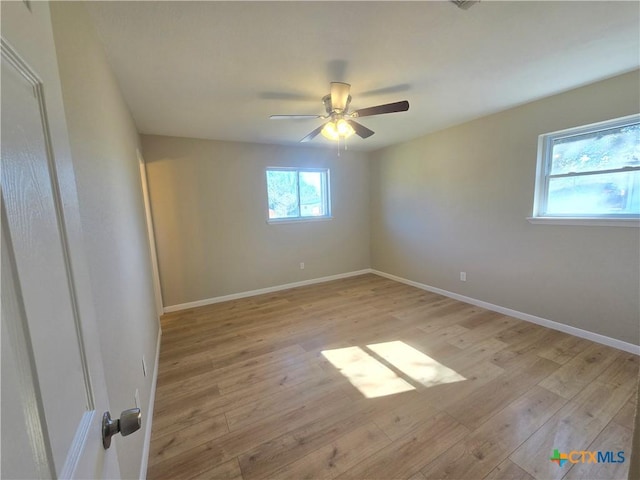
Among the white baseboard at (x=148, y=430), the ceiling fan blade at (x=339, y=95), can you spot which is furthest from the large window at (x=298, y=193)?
the white baseboard at (x=148, y=430)

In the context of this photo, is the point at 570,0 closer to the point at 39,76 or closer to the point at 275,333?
the point at 39,76

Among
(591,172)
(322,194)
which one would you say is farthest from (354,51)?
(322,194)

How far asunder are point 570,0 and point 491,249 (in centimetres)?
248

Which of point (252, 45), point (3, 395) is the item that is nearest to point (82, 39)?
point (252, 45)

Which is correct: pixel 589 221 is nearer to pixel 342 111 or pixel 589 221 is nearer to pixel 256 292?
pixel 342 111

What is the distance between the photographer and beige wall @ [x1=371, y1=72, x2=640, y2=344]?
2.35 meters

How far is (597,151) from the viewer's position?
8.06 feet

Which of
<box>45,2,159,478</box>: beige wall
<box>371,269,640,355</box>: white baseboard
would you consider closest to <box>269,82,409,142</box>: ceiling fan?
<box>45,2,159,478</box>: beige wall

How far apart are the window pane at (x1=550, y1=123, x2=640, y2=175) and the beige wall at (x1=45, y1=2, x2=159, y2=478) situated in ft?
12.5

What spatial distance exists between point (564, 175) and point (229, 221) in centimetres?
409

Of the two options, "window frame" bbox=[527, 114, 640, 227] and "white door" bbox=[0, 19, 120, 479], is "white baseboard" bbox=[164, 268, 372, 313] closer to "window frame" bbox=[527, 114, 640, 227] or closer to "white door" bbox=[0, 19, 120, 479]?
"window frame" bbox=[527, 114, 640, 227]

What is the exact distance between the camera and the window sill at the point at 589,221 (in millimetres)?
2230

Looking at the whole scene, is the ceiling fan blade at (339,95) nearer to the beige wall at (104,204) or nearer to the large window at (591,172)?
the beige wall at (104,204)

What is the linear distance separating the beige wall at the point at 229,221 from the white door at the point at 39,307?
3.34 meters
